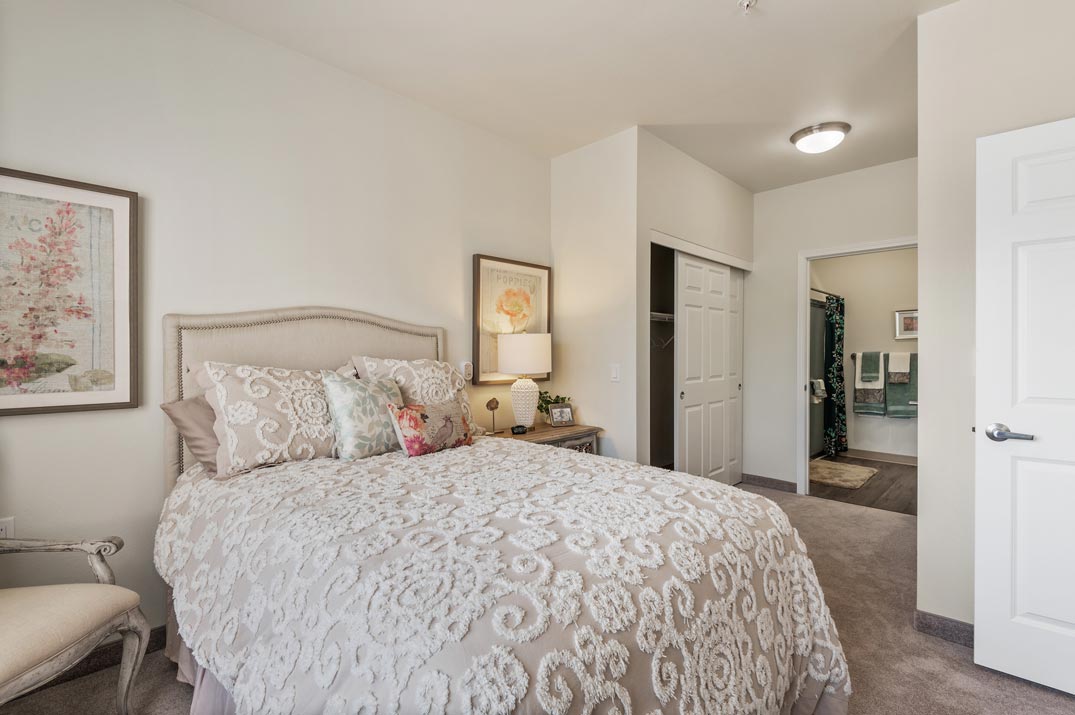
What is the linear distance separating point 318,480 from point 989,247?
8.83 feet

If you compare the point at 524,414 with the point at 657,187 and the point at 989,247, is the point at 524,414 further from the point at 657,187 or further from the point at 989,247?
the point at 989,247

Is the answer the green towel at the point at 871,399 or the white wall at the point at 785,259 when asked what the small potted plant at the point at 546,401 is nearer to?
the white wall at the point at 785,259

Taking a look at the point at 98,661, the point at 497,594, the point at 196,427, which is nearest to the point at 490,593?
the point at 497,594

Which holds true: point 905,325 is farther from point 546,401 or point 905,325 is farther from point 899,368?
point 546,401

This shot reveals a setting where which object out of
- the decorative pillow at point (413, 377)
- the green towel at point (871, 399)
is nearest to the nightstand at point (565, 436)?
the decorative pillow at point (413, 377)

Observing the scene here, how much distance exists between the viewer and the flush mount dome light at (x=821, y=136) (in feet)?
11.1

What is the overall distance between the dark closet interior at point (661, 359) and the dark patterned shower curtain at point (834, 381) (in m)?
2.76

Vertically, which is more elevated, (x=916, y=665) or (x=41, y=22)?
(x=41, y=22)

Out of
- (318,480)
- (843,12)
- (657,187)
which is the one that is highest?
(843,12)

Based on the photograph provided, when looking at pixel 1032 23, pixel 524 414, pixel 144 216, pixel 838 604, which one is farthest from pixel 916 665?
pixel 144 216

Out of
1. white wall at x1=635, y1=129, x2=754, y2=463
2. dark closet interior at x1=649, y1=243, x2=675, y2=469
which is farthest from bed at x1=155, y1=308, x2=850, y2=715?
dark closet interior at x1=649, y1=243, x2=675, y2=469

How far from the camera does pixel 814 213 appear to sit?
176 inches

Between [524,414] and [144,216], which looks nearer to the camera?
[144,216]

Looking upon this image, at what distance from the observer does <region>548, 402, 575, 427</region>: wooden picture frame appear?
12.0 feet
